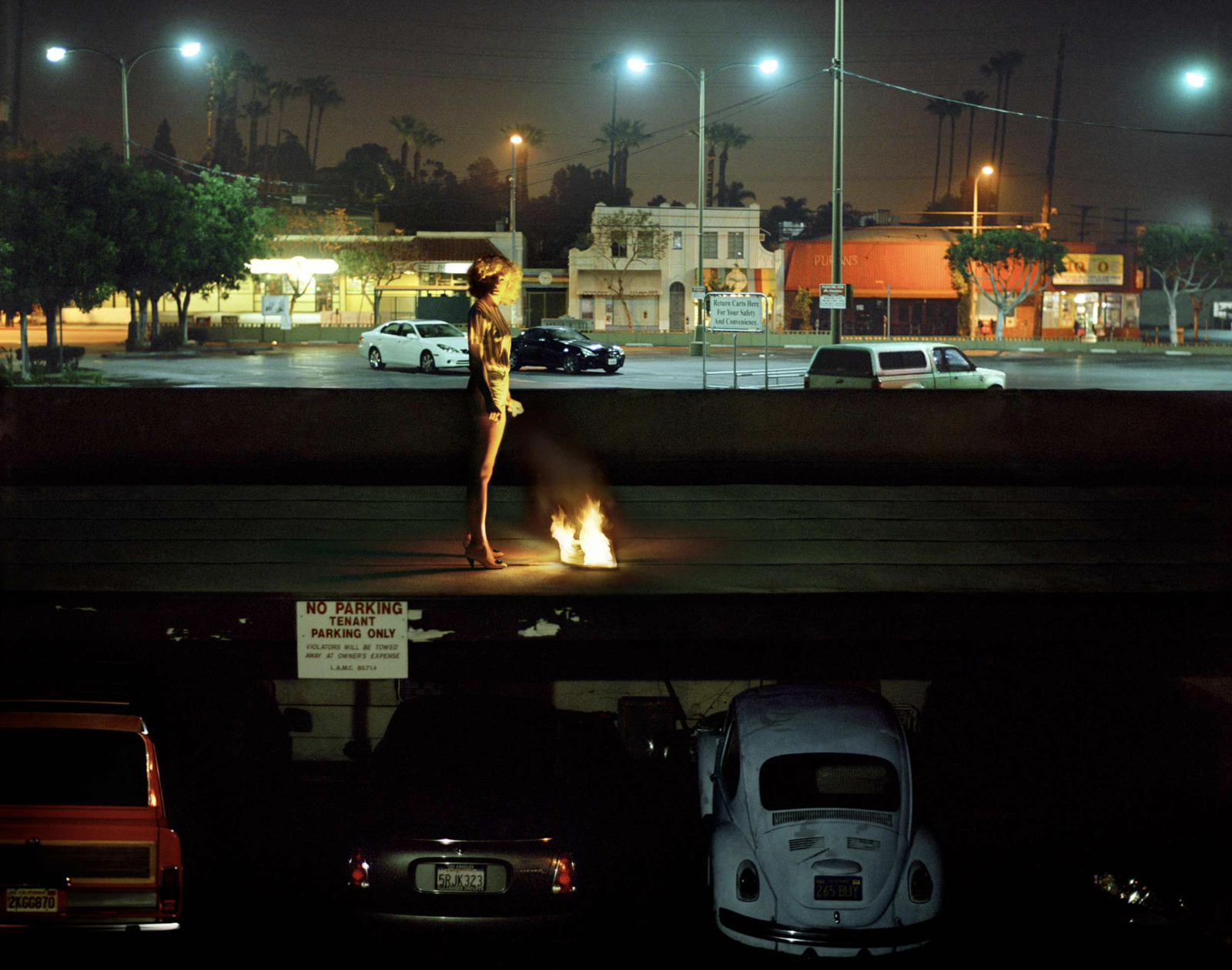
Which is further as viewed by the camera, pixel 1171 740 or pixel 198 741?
pixel 1171 740

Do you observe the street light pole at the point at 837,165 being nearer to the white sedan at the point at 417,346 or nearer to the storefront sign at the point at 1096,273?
the white sedan at the point at 417,346

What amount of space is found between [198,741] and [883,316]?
69408mm

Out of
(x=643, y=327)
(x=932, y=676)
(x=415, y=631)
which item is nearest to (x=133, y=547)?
(x=415, y=631)

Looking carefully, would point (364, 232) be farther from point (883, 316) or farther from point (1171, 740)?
point (1171, 740)

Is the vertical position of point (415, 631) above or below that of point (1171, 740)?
above

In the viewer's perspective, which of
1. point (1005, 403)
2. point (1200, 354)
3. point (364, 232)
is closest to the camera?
point (1005, 403)

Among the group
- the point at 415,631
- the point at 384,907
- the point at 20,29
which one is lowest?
the point at 384,907

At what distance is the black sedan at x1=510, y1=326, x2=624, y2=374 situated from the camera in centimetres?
3531

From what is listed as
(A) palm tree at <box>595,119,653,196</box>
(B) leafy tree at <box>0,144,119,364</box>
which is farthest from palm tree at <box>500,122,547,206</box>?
(B) leafy tree at <box>0,144,119,364</box>

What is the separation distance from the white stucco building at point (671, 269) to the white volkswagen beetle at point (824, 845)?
217ft

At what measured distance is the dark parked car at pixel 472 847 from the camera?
6.77m

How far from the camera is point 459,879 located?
679cm

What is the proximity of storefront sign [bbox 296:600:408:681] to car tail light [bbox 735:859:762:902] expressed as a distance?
258cm

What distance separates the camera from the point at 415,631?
8141 millimetres
